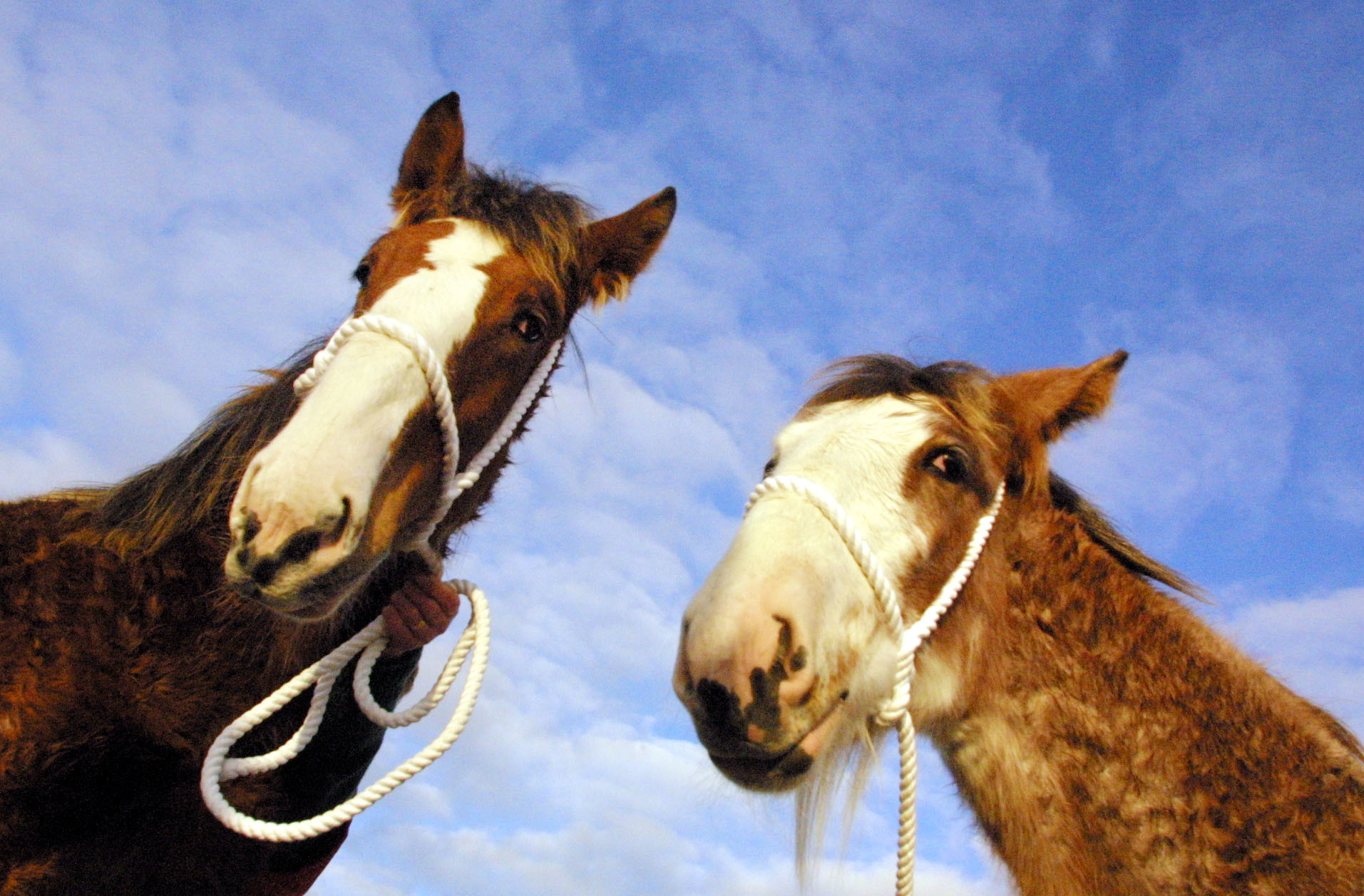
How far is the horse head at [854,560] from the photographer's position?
2.35 m

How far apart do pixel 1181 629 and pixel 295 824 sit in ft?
9.98

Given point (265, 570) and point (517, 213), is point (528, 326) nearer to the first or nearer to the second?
point (517, 213)

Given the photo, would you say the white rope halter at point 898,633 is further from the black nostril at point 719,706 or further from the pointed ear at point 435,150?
the pointed ear at point 435,150

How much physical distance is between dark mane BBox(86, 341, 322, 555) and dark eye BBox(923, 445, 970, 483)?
7.95ft

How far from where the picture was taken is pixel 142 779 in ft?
9.38

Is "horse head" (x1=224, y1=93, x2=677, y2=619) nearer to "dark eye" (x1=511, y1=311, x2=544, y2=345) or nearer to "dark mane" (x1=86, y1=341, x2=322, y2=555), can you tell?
"dark eye" (x1=511, y1=311, x2=544, y2=345)

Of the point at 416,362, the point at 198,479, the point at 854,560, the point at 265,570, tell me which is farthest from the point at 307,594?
the point at 854,560

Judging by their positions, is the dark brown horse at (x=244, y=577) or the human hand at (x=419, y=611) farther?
the human hand at (x=419, y=611)

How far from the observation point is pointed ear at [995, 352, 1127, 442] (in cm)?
342

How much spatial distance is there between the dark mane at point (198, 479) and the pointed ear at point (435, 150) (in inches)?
37.8

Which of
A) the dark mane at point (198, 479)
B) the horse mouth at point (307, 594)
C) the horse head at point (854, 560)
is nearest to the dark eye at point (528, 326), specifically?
the dark mane at point (198, 479)

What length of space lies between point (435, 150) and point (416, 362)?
166 cm

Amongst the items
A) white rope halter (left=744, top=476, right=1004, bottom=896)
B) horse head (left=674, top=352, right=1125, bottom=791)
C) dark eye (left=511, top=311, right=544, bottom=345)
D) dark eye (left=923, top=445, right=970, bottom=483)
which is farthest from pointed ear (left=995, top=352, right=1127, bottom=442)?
dark eye (left=511, top=311, right=544, bottom=345)

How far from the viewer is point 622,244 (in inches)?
166
